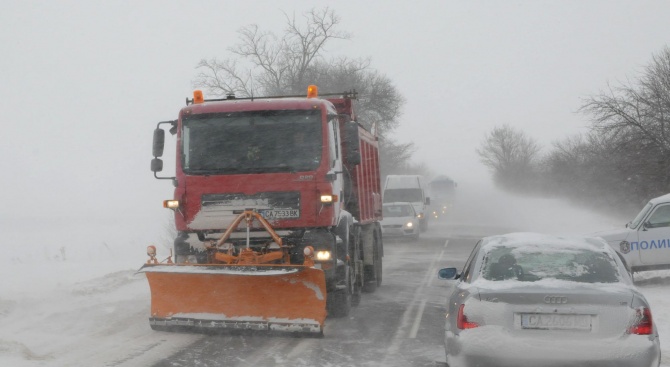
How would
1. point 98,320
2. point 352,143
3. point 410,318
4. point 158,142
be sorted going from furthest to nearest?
1. point 410,318
2. point 158,142
3. point 98,320
4. point 352,143

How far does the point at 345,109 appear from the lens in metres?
12.8

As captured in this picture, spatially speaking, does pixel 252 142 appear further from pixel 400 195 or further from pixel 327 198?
pixel 400 195

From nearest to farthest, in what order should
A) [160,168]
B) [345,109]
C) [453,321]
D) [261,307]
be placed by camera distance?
[453,321]
[261,307]
[160,168]
[345,109]

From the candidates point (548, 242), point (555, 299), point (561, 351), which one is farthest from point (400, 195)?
point (561, 351)

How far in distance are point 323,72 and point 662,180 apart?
2974 cm

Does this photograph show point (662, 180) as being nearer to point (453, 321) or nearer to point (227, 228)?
point (227, 228)

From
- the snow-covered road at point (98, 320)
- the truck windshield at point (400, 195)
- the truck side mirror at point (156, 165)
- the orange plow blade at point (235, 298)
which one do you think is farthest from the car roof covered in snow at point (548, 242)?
the truck windshield at point (400, 195)

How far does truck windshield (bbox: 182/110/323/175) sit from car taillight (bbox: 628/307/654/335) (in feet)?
17.5

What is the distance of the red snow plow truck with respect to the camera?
9445mm

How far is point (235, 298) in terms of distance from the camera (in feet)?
→ 31.4

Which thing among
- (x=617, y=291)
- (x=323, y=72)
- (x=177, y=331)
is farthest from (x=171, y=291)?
(x=323, y=72)

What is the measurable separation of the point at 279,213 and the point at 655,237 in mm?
8122

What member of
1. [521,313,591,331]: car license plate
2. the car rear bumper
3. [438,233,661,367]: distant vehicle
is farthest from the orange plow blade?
[521,313,591,331]: car license plate

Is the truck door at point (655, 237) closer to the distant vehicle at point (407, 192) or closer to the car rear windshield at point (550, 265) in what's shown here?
the car rear windshield at point (550, 265)
